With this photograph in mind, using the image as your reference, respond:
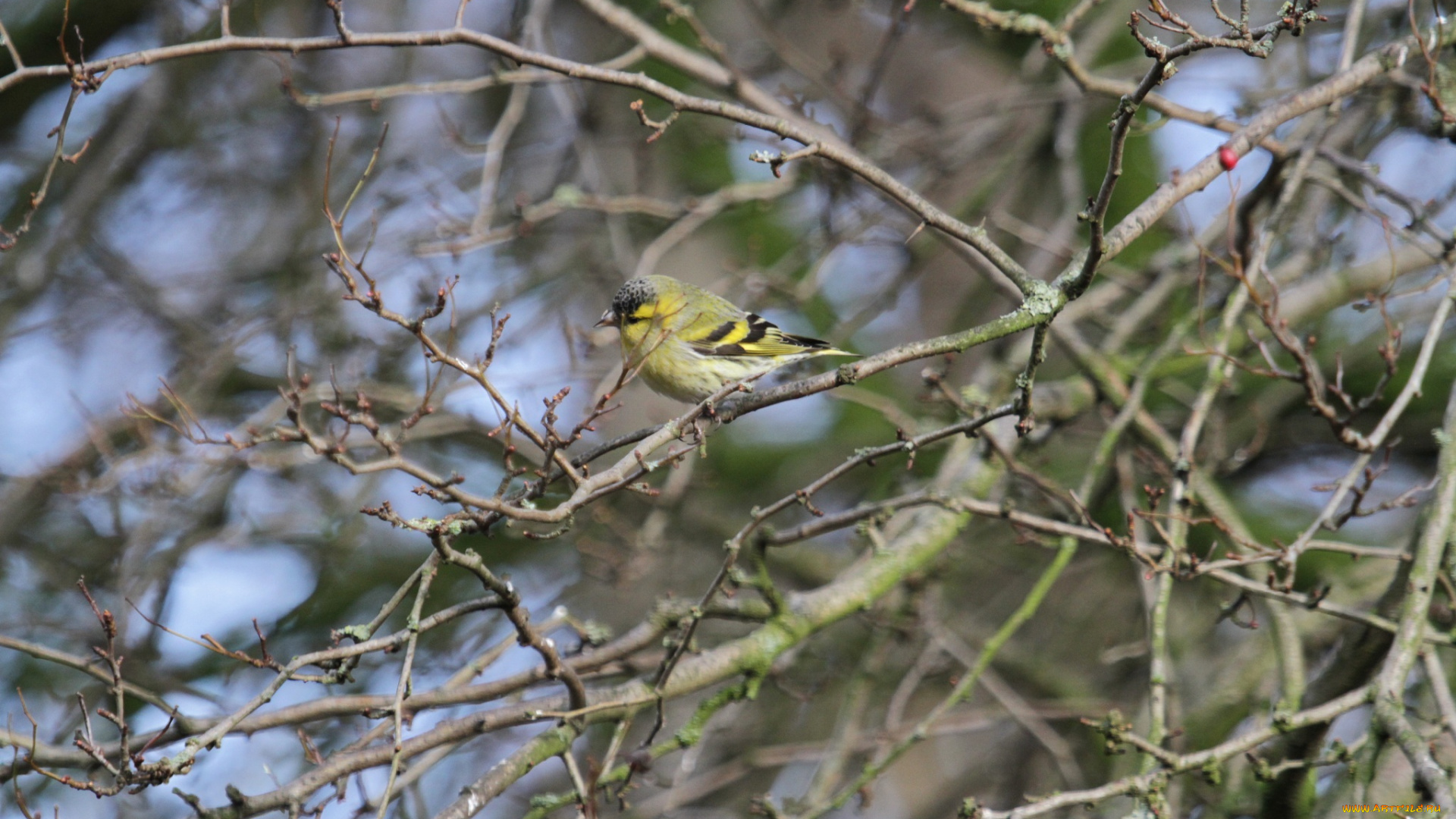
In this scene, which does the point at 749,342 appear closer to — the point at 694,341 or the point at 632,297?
the point at 694,341

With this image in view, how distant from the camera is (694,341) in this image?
5.73m

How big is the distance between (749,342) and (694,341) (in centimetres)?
28

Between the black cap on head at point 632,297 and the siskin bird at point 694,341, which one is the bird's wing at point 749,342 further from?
the black cap on head at point 632,297

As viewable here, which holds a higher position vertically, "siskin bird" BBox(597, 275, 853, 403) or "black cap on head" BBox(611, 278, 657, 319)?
"black cap on head" BBox(611, 278, 657, 319)

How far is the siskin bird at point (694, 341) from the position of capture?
551cm

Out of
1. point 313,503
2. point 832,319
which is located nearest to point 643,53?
point 832,319

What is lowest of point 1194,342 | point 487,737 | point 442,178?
point 487,737

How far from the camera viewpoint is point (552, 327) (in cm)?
802

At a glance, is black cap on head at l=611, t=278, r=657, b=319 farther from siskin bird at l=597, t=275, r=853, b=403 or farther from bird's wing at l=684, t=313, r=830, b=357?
bird's wing at l=684, t=313, r=830, b=357

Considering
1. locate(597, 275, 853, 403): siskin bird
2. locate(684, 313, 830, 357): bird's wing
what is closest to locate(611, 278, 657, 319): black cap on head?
locate(597, 275, 853, 403): siskin bird

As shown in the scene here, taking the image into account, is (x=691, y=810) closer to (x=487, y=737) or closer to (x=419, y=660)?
(x=487, y=737)

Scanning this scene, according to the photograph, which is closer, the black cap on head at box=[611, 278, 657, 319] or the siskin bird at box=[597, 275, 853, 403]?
the siskin bird at box=[597, 275, 853, 403]

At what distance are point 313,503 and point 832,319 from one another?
363cm

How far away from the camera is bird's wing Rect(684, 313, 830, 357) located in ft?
18.7
